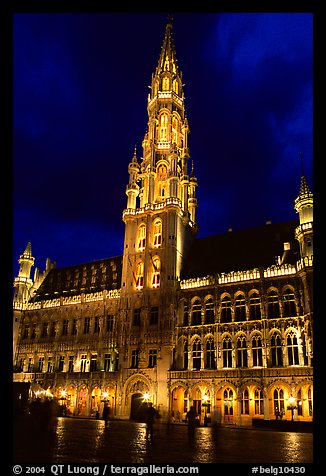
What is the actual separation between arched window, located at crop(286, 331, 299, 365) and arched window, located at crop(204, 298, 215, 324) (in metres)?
8.50

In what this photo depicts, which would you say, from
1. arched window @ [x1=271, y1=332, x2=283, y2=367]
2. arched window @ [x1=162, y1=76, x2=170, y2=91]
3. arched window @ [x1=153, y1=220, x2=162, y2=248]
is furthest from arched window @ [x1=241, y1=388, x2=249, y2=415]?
arched window @ [x1=162, y1=76, x2=170, y2=91]

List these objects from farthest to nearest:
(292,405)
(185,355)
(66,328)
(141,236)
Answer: (66,328), (141,236), (185,355), (292,405)

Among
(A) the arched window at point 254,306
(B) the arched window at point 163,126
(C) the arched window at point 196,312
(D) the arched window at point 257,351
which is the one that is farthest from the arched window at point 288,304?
(B) the arched window at point 163,126

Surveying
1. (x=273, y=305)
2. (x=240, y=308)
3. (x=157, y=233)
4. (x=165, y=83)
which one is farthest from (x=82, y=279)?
(x=165, y=83)

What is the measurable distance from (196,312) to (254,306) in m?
6.85

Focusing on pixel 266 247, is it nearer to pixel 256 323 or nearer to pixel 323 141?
pixel 256 323

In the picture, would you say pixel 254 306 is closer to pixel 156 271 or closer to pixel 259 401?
pixel 259 401

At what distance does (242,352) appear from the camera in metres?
41.9

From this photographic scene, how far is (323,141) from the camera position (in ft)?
23.9

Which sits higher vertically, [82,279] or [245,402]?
[82,279]

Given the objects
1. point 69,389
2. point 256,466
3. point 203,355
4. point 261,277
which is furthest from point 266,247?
point 256,466

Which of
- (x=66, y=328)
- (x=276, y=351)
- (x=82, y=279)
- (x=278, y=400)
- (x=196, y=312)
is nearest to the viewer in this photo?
(x=278, y=400)

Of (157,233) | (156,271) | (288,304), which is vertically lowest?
(288,304)

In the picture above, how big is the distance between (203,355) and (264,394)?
300 inches
